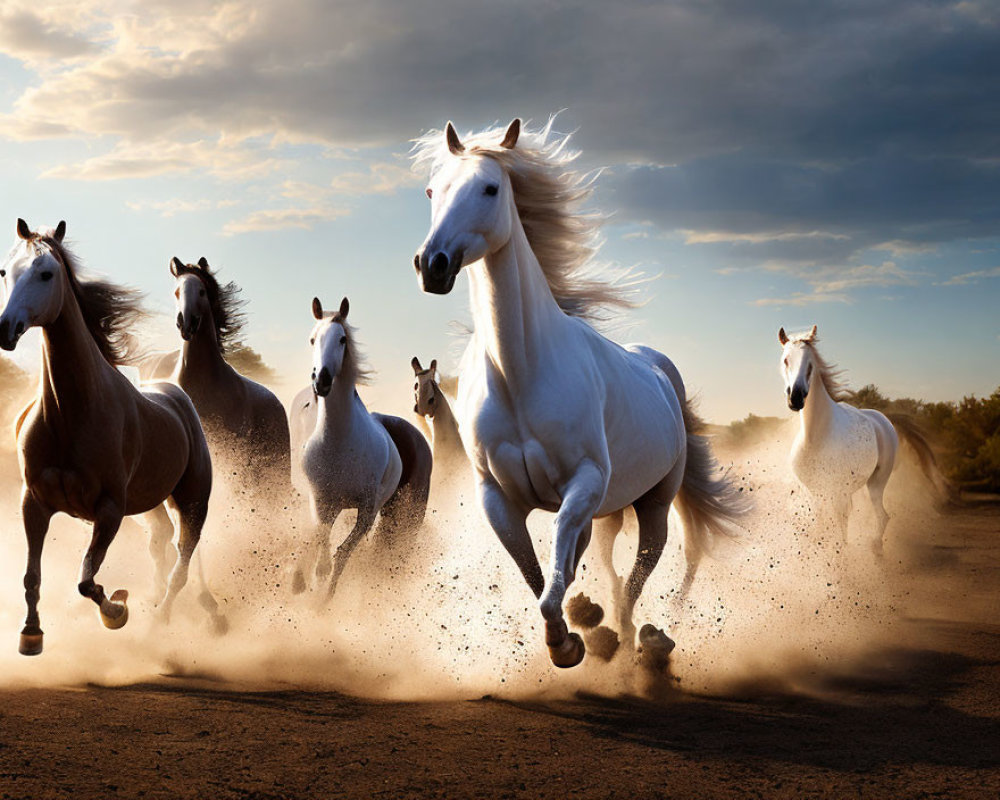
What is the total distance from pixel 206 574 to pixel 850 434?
6.09m

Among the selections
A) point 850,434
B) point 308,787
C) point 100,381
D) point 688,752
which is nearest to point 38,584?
point 100,381

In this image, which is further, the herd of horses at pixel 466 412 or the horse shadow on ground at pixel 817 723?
the herd of horses at pixel 466 412

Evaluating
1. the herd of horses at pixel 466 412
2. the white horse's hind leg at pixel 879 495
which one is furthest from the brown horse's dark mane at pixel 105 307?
the white horse's hind leg at pixel 879 495

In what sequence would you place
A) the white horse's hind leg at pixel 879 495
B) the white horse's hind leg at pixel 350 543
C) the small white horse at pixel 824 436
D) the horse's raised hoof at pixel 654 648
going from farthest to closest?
the white horse's hind leg at pixel 879 495
the small white horse at pixel 824 436
the white horse's hind leg at pixel 350 543
the horse's raised hoof at pixel 654 648

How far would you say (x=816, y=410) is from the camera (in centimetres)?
966

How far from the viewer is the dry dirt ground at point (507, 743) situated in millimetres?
3846

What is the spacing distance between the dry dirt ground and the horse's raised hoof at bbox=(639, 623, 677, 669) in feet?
0.72

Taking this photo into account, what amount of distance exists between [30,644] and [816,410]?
7043 millimetres

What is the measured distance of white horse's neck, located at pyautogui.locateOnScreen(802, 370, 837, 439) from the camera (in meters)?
9.62

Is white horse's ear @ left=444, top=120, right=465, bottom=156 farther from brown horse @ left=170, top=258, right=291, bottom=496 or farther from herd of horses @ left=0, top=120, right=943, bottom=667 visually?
brown horse @ left=170, top=258, right=291, bottom=496

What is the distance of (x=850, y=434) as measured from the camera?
999 cm

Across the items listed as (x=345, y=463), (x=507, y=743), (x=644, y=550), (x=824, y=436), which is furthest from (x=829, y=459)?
(x=507, y=743)

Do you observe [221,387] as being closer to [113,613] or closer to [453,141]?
[113,613]

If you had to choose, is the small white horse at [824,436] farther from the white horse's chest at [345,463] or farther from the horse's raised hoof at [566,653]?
the horse's raised hoof at [566,653]
